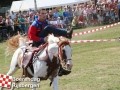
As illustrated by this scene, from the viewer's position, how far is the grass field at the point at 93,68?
36.8ft

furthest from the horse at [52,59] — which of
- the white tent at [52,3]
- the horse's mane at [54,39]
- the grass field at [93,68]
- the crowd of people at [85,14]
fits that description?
the white tent at [52,3]

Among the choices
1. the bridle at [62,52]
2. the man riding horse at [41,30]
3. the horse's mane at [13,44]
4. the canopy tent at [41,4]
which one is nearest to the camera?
the bridle at [62,52]

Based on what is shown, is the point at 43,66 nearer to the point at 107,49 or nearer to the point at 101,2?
the point at 107,49

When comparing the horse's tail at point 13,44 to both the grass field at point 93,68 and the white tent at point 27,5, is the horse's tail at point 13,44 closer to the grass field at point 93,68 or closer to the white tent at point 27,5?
the grass field at point 93,68

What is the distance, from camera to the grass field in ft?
36.8

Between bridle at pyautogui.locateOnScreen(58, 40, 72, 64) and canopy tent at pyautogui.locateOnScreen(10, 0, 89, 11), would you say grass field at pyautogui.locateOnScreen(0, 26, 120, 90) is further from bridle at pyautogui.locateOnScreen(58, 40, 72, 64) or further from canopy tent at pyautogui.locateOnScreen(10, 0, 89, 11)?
canopy tent at pyautogui.locateOnScreen(10, 0, 89, 11)

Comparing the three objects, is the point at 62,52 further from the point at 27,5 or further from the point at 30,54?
the point at 27,5

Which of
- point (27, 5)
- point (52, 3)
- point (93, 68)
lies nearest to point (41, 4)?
point (52, 3)

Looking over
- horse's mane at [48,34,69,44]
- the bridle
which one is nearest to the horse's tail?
horse's mane at [48,34,69,44]

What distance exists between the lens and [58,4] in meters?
33.8

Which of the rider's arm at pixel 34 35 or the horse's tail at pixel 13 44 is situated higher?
the rider's arm at pixel 34 35

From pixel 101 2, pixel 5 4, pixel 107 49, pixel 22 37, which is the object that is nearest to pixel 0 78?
pixel 22 37

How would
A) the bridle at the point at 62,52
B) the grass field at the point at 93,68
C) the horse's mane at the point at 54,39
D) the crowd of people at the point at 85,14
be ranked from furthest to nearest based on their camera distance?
the crowd of people at the point at 85,14
the grass field at the point at 93,68
the horse's mane at the point at 54,39
the bridle at the point at 62,52

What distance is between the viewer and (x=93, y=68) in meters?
13.8
